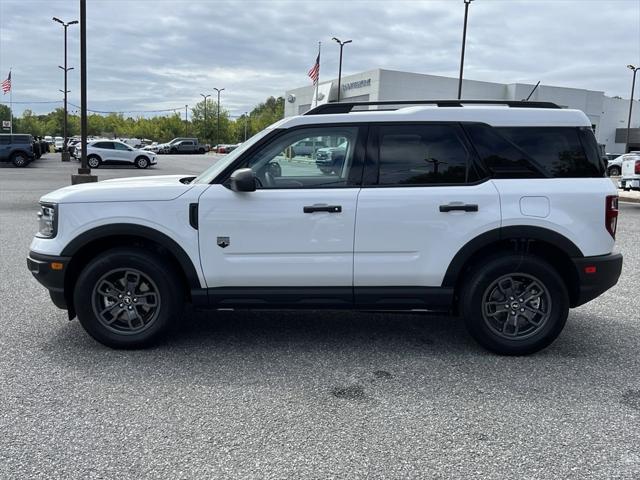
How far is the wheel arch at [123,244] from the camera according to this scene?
4.49m

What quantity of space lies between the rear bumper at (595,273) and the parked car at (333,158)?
196 centimetres

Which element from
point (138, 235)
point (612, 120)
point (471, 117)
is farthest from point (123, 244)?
point (612, 120)

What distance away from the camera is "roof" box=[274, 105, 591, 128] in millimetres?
4570

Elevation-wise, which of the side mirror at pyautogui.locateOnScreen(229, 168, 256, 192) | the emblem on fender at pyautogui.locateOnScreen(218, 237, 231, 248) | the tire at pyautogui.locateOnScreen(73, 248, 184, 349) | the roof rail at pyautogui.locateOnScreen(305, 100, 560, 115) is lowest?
the tire at pyautogui.locateOnScreen(73, 248, 184, 349)

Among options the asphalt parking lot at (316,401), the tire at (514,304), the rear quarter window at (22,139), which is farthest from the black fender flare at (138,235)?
the rear quarter window at (22,139)

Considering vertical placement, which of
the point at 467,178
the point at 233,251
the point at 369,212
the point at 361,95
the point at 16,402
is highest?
→ the point at 361,95

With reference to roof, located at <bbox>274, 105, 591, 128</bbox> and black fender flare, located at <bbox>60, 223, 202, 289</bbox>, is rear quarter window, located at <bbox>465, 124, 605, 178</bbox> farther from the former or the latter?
black fender flare, located at <bbox>60, 223, 202, 289</bbox>

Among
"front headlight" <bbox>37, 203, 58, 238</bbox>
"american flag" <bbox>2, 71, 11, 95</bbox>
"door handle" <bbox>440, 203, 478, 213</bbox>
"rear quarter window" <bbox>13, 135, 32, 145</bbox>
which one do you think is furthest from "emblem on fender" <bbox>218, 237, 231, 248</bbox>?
"american flag" <bbox>2, 71, 11, 95</bbox>

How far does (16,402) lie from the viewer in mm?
3701

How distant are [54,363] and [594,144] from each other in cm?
444

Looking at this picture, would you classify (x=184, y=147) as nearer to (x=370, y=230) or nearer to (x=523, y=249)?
(x=370, y=230)

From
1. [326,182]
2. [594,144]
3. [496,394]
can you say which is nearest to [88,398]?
[326,182]

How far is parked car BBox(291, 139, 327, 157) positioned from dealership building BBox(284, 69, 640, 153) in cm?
5227

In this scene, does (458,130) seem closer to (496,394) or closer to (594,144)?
(594,144)
